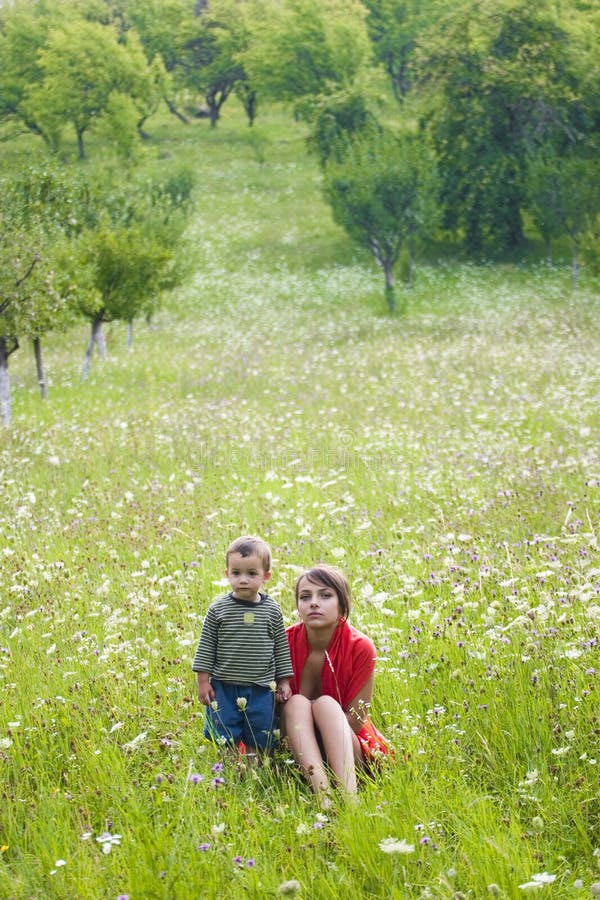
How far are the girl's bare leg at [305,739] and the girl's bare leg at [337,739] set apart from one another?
48 mm

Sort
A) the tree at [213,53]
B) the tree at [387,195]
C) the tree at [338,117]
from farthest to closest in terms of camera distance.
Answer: the tree at [213,53]
the tree at [338,117]
the tree at [387,195]

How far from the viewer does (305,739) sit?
175 inches

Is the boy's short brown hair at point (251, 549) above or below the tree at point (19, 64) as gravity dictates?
below

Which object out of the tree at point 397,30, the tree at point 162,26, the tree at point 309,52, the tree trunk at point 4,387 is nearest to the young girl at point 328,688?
the tree trunk at point 4,387

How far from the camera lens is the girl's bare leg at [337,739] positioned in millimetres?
4266

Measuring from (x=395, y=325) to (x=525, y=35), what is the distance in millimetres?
23286

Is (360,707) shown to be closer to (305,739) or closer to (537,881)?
(305,739)

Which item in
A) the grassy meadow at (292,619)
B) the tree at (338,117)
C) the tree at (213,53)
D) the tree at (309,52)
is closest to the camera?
the grassy meadow at (292,619)

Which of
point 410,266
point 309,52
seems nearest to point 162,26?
point 309,52

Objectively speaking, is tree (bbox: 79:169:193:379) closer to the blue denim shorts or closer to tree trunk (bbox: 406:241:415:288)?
tree trunk (bbox: 406:241:415:288)

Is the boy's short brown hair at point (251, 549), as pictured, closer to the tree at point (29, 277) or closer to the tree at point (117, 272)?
the tree at point (29, 277)

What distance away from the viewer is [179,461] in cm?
1239

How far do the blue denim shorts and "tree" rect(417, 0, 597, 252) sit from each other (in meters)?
41.6

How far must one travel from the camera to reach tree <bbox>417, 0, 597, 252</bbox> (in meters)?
43.2
